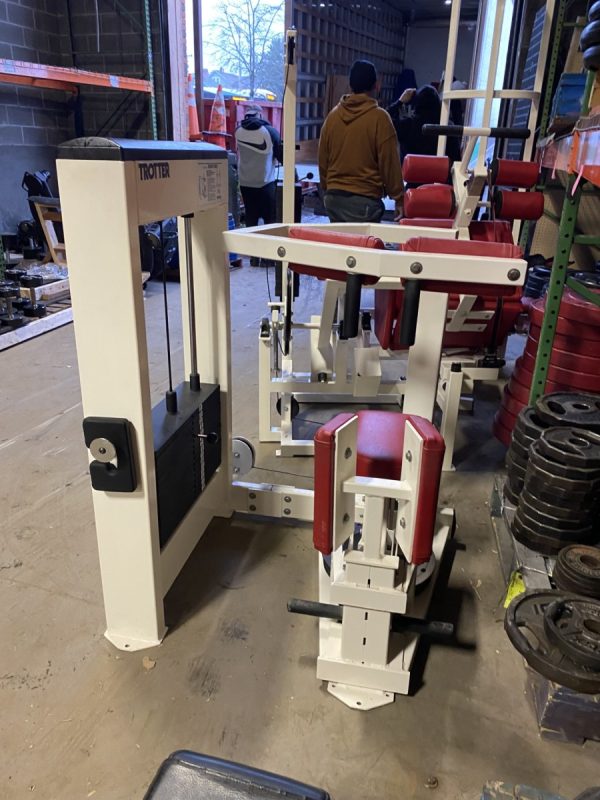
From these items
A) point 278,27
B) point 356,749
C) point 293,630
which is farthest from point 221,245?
point 278,27

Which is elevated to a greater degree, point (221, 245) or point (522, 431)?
point (221, 245)

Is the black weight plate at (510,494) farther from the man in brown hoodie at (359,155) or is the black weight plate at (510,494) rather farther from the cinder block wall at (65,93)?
the cinder block wall at (65,93)

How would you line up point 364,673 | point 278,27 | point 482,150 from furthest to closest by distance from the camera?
point 278,27 < point 482,150 < point 364,673

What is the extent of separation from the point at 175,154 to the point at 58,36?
6127mm

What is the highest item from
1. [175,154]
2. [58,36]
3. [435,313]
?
[58,36]

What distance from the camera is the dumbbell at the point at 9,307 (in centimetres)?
400

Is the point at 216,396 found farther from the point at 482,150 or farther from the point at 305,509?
the point at 482,150

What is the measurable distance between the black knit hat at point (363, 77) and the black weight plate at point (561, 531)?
106 inches

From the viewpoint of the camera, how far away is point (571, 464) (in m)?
1.73

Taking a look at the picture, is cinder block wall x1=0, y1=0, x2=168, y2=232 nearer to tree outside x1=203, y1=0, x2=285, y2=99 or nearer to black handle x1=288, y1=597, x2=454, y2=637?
tree outside x1=203, y1=0, x2=285, y2=99

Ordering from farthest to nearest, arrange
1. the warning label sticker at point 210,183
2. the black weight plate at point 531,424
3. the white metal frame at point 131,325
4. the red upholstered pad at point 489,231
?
1. the red upholstered pad at point 489,231
2. the black weight plate at point 531,424
3. the warning label sticker at point 210,183
4. the white metal frame at point 131,325

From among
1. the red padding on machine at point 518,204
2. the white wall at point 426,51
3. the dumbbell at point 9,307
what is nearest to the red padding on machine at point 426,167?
the red padding on machine at point 518,204

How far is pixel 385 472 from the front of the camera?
1482 millimetres

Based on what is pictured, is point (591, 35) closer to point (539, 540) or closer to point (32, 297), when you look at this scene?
point (539, 540)
